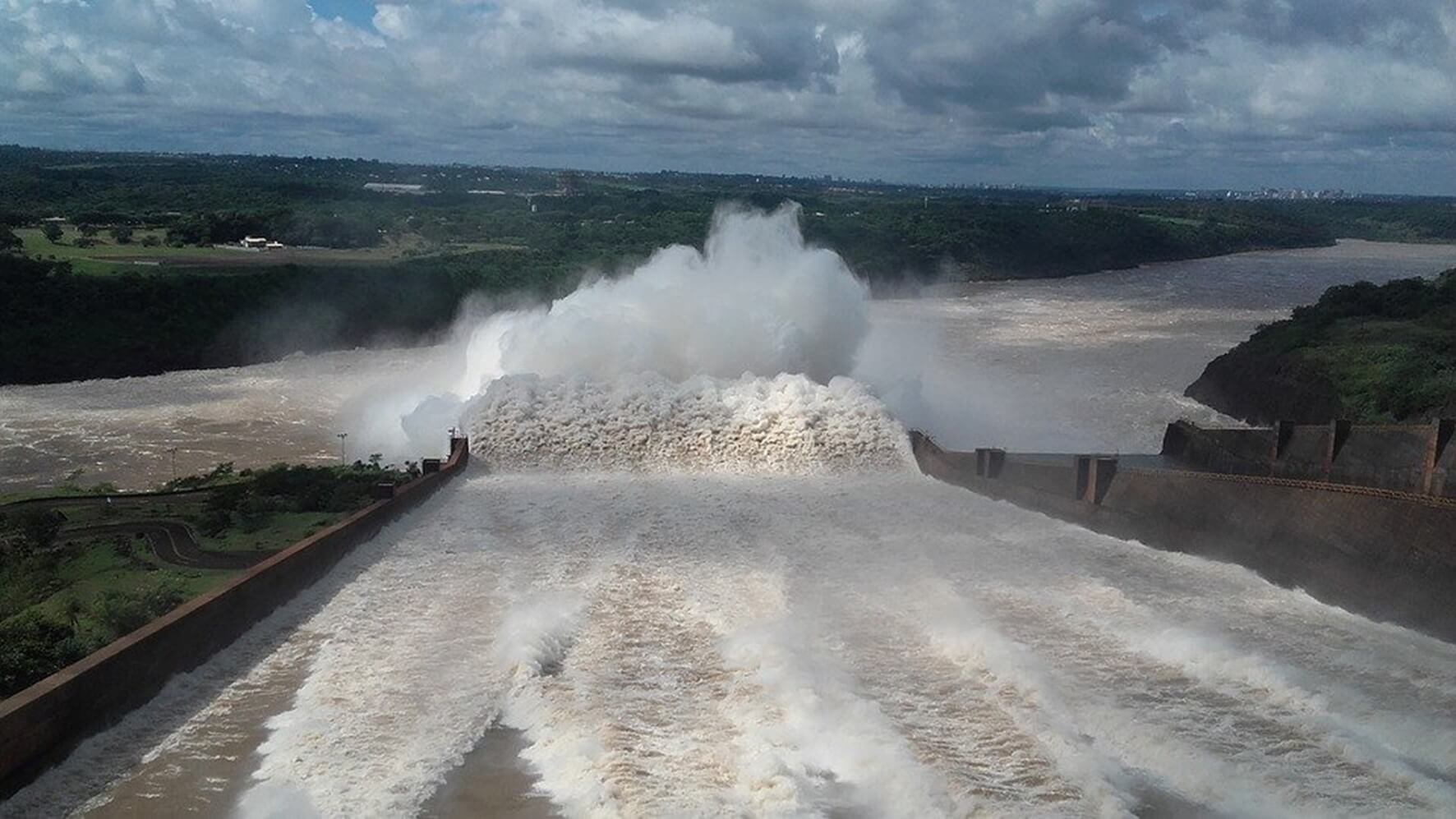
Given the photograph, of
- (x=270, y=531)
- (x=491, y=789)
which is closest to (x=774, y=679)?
(x=491, y=789)

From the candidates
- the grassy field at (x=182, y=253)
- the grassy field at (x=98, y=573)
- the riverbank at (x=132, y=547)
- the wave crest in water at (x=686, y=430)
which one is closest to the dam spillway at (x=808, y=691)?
the grassy field at (x=98, y=573)

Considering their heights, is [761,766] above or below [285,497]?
above

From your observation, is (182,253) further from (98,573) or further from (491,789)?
(491,789)

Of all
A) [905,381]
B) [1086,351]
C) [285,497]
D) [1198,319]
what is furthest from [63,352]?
[1198,319]

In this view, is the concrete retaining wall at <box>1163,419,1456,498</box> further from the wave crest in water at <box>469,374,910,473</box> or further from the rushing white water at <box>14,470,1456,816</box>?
the wave crest in water at <box>469,374,910,473</box>

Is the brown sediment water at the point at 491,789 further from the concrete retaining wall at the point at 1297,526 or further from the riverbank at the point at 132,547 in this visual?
the concrete retaining wall at the point at 1297,526

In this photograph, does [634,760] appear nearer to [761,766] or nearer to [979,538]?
[761,766]

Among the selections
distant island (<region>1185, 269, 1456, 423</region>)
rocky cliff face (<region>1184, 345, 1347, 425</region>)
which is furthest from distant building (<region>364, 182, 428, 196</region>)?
rocky cliff face (<region>1184, 345, 1347, 425</region>)
